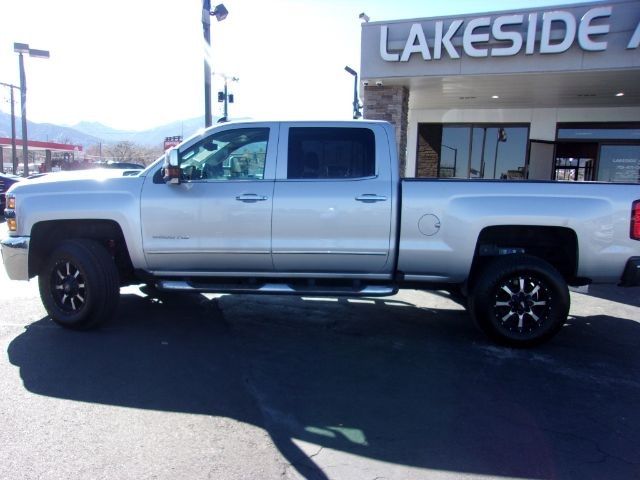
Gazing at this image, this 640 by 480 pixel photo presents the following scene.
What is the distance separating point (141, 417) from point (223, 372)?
2.86 ft

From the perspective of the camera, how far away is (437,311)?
21.1 ft

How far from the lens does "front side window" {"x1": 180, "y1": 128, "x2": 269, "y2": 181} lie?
17.1ft

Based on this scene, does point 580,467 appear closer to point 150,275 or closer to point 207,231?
point 207,231

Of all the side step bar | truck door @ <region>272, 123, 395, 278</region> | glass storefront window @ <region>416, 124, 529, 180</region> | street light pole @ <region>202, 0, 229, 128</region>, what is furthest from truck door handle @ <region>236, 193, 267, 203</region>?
glass storefront window @ <region>416, 124, 529, 180</region>

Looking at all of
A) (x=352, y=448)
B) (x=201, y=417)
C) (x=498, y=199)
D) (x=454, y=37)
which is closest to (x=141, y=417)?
(x=201, y=417)

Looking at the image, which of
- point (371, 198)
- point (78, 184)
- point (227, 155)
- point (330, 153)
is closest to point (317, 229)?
point (371, 198)

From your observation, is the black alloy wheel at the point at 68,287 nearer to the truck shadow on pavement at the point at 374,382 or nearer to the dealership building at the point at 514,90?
the truck shadow on pavement at the point at 374,382

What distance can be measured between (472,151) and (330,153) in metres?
11.1

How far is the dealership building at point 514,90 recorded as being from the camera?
9398mm

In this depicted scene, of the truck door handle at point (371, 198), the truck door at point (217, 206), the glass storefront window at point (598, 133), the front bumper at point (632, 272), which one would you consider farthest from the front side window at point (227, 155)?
the glass storefront window at point (598, 133)

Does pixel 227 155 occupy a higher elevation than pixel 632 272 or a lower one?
higher

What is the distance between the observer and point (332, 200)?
497cm

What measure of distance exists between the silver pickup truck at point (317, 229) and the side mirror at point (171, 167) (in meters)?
0.01

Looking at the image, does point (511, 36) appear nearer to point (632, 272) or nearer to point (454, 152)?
point (454, 152)
